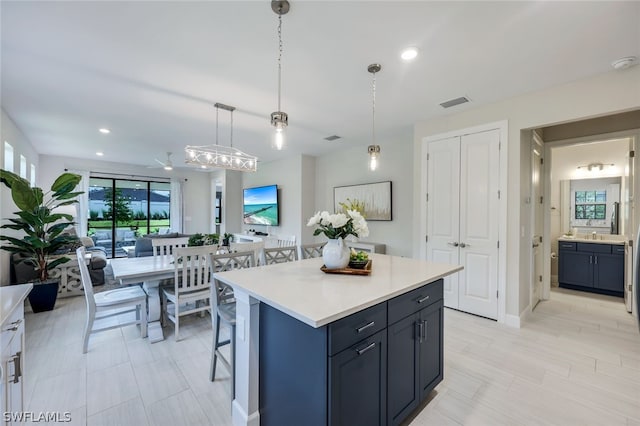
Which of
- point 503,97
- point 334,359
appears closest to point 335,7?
point 334,359

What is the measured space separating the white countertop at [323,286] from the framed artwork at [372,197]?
8.15 ft

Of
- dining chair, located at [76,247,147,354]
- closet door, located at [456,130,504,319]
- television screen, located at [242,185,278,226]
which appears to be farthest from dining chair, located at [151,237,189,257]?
closet door, located at [456,130,504,319]

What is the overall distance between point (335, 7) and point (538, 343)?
3514 millimetres

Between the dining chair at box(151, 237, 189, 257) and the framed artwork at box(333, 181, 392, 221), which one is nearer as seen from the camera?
the dining chair at box(151, 237, 189, 257)

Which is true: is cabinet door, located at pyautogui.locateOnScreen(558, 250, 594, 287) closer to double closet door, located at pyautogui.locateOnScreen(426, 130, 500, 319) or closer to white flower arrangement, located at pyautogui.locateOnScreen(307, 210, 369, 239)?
double closet door, located at pyautogui.locateOnScreen(426, 130, 500, 319)

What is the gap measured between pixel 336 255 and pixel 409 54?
1.70 meters

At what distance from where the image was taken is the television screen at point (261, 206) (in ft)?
21.2

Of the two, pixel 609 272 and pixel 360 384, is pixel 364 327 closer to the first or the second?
pixel 360 384

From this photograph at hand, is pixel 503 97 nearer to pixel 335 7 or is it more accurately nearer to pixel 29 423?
pixel 335 7

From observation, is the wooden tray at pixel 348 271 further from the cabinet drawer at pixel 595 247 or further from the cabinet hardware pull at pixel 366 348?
the cabinet drawer at pixel 595 247

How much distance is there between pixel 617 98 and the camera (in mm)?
2441

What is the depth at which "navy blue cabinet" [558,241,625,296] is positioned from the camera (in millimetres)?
4008

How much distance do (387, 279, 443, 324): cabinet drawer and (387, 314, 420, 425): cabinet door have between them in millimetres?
43

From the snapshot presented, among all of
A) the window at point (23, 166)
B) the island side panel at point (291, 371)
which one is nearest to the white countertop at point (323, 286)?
the island side panel at point (291, 371)
